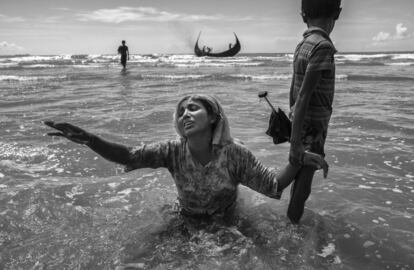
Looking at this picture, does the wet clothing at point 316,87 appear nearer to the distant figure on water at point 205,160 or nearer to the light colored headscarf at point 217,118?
the distant figure on water at point 205,160

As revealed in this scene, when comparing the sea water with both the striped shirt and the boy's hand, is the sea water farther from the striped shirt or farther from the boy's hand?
the striped shirt

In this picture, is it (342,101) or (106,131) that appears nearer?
(106,131)

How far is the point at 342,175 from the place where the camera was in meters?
5.34

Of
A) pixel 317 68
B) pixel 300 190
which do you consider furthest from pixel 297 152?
pixel 317 68

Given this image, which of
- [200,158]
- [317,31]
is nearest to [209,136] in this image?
[200,158]

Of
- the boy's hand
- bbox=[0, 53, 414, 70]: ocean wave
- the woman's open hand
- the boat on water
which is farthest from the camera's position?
bbox=[0, 53, 414, 70]: ocean wave

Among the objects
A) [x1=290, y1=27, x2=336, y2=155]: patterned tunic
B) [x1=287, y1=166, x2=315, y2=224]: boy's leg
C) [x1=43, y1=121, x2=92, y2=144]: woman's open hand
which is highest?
[x1=290, y1=27, x2=336, y2=155]: patterned tunic

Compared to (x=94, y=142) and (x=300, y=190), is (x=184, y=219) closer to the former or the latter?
(x=300, y=190)

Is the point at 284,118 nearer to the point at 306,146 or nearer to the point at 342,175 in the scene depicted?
the point at 306,146

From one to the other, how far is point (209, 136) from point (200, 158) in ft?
0.67

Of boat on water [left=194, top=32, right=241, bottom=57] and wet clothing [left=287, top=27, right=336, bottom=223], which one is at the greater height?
boat on water [left=194, top=32, right=241, bottom=57]

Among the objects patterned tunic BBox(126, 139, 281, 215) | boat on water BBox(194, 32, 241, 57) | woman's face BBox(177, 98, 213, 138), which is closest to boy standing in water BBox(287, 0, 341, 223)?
patterned tunic BBox(126, 139, 281, 215)

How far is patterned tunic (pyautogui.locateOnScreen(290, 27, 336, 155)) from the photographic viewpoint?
116 inches

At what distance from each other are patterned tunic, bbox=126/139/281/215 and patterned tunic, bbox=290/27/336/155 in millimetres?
455
